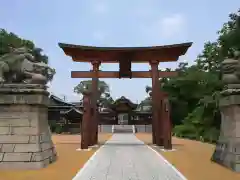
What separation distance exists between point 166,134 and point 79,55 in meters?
6.90

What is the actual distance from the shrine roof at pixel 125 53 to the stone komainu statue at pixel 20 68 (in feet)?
25.6

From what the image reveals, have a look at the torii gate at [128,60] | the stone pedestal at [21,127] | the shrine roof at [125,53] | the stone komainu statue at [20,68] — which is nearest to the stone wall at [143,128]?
the torii gate at [128,60]

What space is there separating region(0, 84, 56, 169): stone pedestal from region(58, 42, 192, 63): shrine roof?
28.7 feet

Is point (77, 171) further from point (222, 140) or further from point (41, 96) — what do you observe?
point (222, 140)

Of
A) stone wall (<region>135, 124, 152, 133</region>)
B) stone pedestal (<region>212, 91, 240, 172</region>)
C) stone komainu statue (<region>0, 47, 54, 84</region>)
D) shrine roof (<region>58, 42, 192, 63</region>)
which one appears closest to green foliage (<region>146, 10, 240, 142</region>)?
shrine roof (<region>58, 42, 192, 63</region>)

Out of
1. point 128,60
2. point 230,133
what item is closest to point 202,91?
point 128,60

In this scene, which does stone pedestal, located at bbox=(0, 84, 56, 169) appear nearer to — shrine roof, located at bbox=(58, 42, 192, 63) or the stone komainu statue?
the stone komainu statue

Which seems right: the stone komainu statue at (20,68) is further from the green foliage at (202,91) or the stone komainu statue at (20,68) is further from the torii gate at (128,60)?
the green foliage at (202,91)

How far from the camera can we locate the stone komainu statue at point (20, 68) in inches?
364

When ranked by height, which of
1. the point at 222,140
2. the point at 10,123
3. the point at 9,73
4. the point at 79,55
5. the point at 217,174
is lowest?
the point at 217,174

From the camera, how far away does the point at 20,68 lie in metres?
9.41

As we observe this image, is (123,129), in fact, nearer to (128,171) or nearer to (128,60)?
(128,60)

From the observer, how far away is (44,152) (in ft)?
29.5

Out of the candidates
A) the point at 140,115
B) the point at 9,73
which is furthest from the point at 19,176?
the point at 140,115
